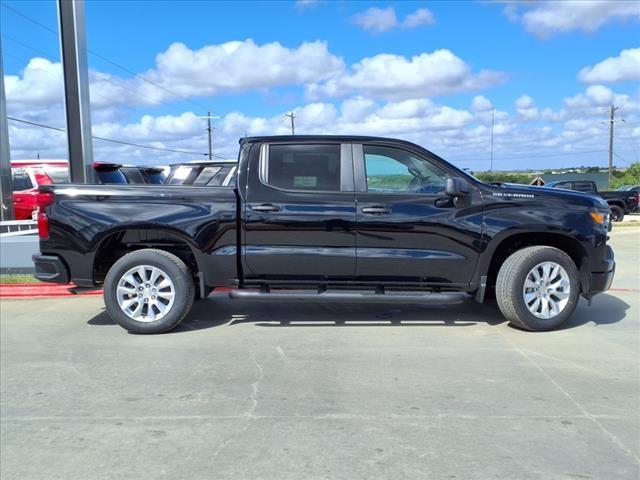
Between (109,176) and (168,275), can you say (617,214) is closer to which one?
(109,176)

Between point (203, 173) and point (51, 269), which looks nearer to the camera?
point (51, 269)

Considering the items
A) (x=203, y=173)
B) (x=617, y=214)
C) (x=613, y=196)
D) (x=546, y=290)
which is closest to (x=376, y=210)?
(x=546, y=290)

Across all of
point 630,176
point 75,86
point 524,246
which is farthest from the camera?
point 630,176

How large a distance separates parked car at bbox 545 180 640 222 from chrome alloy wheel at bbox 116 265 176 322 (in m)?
18.9

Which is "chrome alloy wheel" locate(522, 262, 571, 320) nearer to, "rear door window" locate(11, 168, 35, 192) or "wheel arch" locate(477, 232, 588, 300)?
"wheel arch" locate(477, 232, 588, 300)

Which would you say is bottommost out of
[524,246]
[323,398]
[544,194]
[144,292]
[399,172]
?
[323,398]

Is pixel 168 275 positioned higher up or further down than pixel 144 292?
higher up

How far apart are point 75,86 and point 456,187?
7837mm

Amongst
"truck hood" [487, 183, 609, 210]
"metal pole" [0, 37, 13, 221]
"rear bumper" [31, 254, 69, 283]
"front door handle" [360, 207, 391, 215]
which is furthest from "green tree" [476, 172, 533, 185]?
"metal pole" [0, 37, 13, 221]

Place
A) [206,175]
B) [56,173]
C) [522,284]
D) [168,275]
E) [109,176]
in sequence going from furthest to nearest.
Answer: [56,173] < [109,176] < [206,175] < [168,275] < [522,284]

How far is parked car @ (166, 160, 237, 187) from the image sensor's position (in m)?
8.35

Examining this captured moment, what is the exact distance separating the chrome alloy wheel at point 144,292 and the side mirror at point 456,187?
2.98 metres

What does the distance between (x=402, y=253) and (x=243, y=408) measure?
8.06 feet

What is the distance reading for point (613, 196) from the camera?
22922 mm
